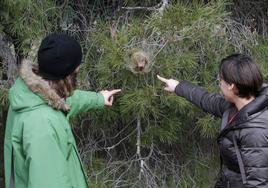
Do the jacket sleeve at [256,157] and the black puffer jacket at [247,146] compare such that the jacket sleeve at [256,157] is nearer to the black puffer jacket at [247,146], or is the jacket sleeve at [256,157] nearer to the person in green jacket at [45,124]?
the black puffer jacket at [247,146]

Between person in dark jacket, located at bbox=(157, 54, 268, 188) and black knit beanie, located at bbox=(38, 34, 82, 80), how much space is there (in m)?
0.70

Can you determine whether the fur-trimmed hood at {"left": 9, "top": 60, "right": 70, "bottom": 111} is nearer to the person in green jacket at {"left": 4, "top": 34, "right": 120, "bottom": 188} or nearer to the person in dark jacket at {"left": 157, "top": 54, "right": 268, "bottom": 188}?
the person in green jacket at {"left": 4, "top": 34, "right": 120, "bottom": 188}

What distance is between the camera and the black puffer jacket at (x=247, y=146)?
1991 millimetres

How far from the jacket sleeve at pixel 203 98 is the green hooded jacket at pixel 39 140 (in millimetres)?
761

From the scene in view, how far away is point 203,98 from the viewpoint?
2424 millimetres

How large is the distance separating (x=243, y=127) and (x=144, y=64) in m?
0.71

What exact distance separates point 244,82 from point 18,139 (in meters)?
0.98

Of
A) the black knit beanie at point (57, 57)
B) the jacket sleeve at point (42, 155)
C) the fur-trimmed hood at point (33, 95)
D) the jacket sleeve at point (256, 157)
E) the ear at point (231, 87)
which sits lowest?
the jacket sleeve at point (256, 157)

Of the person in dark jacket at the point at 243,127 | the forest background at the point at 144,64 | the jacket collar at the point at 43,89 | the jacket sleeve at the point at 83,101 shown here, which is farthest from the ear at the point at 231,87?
the jacket collar at the point at 43,89

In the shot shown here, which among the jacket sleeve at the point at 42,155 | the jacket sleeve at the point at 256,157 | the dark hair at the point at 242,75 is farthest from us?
the dark hair at the point at 242,75

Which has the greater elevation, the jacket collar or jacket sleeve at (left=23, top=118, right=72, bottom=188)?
the jacket collar

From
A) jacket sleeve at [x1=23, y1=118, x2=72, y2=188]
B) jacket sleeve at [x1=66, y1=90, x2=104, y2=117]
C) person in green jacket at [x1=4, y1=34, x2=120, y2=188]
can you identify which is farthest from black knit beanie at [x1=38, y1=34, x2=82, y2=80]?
jacket sleeve at [x1=66, y1=90, x2=104, y2=117]

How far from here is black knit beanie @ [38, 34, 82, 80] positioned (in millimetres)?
1791

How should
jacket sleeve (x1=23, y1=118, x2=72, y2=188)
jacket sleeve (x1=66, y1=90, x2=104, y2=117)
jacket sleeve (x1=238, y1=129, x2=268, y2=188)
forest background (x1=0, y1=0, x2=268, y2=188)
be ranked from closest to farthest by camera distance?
jacket sleeve (x1=23, y1=118, x2=72, y2=188) → jacket sleeve (x1=238, y1=129, x2=268, y2=188) → jacket sleeve (x1=66, y1=90, x2=104, y2=117) → forest background (x1=0, y1=0, x2=268, y2=188)
